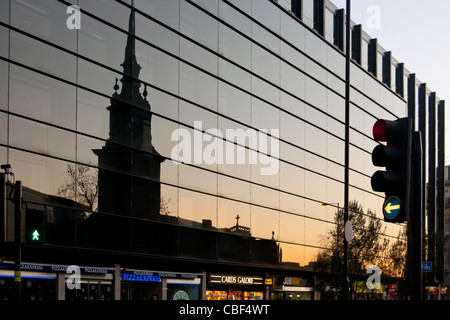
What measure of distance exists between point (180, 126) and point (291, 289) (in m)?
16.1

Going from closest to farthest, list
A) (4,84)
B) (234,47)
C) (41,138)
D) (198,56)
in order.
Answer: (4,84), (41,138), (198,56), (234,47)

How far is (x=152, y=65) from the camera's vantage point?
108ft

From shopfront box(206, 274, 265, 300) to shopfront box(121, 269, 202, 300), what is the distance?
1.14m

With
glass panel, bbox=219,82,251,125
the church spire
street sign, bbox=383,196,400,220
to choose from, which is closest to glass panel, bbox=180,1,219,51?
glass panel, bbox=219,82,251,125

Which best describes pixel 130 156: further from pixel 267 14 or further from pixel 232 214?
pixel 267 14

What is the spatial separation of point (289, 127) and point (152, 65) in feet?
45.4

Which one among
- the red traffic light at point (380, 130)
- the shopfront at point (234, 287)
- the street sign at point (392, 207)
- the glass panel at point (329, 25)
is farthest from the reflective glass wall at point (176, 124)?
the street sign at point (392, 207)

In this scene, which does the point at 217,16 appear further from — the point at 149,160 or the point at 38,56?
the point at 38,56

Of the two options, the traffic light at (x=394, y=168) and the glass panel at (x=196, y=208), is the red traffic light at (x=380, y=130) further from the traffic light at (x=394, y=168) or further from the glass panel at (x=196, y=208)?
the glass panel at (x=196, y=208)

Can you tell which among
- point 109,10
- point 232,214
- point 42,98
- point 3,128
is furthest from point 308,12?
point 3,128

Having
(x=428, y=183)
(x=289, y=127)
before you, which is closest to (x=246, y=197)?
(x=289, y=127)

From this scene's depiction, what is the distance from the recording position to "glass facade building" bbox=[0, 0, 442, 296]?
2730 cm

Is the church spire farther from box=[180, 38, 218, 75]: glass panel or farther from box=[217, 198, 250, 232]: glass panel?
box=[217, 198, 250, 232]: glass panel

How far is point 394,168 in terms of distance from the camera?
15.3 feet
